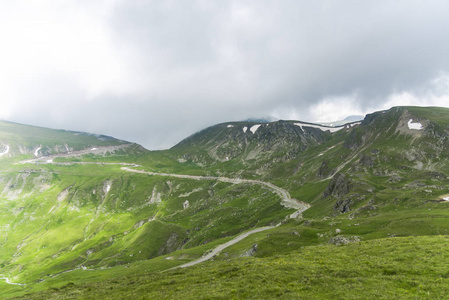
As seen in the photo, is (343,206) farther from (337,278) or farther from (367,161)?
(337,278)

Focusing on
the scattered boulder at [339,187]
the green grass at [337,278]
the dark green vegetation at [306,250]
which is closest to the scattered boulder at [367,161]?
the dark green vegetation at [306,250]

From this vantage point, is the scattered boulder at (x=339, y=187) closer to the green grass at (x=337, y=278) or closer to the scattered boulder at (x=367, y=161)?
the scattered boulder at (x=367, y=161)

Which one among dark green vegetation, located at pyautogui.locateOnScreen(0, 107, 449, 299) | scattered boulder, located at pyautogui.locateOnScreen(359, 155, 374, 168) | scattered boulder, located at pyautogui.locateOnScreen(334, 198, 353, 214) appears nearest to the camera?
dark green vegetation, located at pyautogui.locateOnScreen(0, 107, 449, 299)

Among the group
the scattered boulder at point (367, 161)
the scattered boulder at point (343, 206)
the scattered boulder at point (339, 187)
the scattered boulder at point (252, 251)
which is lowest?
the scattered boulder at point (252, 251)

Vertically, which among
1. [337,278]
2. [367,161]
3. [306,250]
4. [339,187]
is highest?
[367,161]

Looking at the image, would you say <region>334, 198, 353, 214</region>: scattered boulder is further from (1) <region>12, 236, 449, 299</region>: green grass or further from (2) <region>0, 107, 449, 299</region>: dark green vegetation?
(1) <region>12, 236, 449, 299</region>: green grass

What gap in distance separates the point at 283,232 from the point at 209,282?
158ft

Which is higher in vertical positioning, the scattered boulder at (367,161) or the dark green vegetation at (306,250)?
the scattered boulder at (367,161)

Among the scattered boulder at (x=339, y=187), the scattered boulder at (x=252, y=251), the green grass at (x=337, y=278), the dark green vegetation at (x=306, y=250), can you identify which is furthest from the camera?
the scattered boulder at (x=339, y=187)

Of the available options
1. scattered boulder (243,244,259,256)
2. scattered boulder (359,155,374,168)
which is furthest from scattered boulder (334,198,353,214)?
scattered boulder (359,155,374,168)

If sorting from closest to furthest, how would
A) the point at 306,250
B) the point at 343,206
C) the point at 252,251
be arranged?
the point at 306,250, the point at 252,251, the point at 343,206

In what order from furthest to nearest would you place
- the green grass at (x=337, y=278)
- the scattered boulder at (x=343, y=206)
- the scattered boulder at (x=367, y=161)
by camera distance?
the scattered boulder at (x=367, y=161), the scattered boulder at (x=343, y=206), the green grass at (x=337, y=278)

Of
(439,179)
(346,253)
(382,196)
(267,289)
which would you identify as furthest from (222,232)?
(439,179)

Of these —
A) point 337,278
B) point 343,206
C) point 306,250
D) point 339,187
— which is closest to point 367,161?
point 339,187
